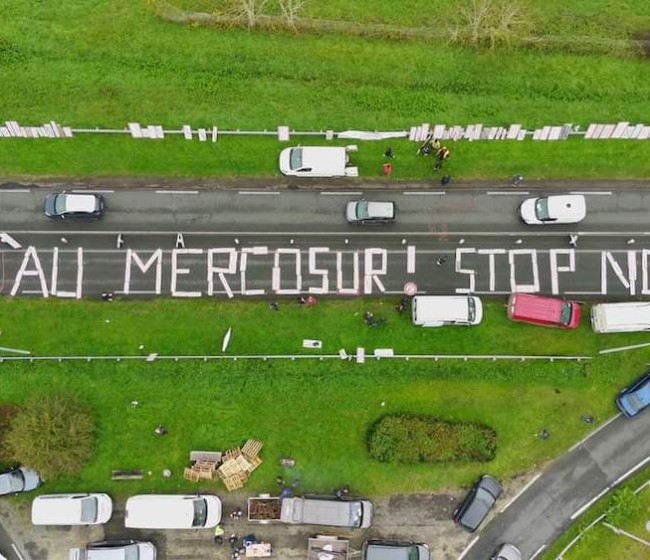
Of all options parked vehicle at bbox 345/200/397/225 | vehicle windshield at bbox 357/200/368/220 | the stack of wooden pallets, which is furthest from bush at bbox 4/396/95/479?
vehicle windshield at bbox 357/200/368/220

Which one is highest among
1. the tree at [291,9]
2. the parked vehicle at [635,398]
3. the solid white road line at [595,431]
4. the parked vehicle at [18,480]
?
the tree at [291,9]

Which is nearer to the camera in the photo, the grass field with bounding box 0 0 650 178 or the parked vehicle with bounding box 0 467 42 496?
the parked vehicle with bounding box 0 467 42 496

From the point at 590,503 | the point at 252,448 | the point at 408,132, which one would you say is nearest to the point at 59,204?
the point at 252,448

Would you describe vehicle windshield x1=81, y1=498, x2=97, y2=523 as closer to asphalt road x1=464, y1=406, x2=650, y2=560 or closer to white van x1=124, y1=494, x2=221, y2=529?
white van x1=124, y1=494, x2=221, y2=529

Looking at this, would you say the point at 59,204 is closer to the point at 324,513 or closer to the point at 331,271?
the point at 331,271

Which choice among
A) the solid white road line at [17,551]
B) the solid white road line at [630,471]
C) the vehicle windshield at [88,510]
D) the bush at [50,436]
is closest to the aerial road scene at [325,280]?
the vehicle windshield at [88,510]

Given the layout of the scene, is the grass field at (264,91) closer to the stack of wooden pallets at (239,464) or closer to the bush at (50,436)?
the bush at (50,436)
